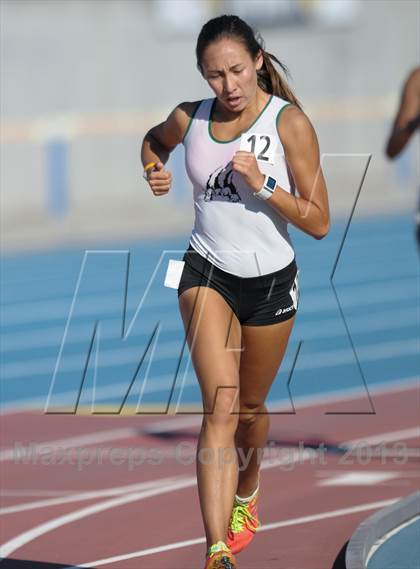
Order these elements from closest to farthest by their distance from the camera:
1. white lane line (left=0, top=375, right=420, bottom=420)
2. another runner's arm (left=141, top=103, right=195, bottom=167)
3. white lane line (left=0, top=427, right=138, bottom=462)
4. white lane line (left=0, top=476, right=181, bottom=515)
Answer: another runner's arm (left=141, top=103, right=195, bottom=167) < white lane line (left=0, top=476, right=181, bottom=515) < white lane line (left=0, top=427, right=138, bottom=462) < white lane line (left=0, top=375, right=420, bottom=420)

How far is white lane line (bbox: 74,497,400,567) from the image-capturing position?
21.7 feet

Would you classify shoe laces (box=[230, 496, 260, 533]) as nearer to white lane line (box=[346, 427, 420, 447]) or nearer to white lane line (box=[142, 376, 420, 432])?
white lane line (box=[346, 427, 420, 447])

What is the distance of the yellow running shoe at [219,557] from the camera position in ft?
17.3

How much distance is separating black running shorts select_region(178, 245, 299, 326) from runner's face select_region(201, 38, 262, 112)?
26.5 inches

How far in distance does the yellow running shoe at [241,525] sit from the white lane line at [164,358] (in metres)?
6.01

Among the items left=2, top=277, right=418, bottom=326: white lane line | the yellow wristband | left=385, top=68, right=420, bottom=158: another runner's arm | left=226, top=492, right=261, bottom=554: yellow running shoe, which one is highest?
the yellow wristband

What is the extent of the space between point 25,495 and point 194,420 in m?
2.21

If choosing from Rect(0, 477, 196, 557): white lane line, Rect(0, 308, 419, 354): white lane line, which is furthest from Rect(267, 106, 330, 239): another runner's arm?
Rect(0, 308, 419, 354): white lane line

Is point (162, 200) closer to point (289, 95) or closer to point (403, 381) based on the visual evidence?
point (403, 381)

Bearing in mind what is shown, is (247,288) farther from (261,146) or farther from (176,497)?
(176,497)

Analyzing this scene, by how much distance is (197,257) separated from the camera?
5754 mm

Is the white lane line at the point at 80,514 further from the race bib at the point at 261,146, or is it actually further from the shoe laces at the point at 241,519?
the race bib at the point at 261,146

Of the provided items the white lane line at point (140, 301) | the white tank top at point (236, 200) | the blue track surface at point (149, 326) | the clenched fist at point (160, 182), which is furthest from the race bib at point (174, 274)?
the white lane line at point (140, 301)

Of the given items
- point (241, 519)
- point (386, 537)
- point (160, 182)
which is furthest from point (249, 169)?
point (386, 537)
